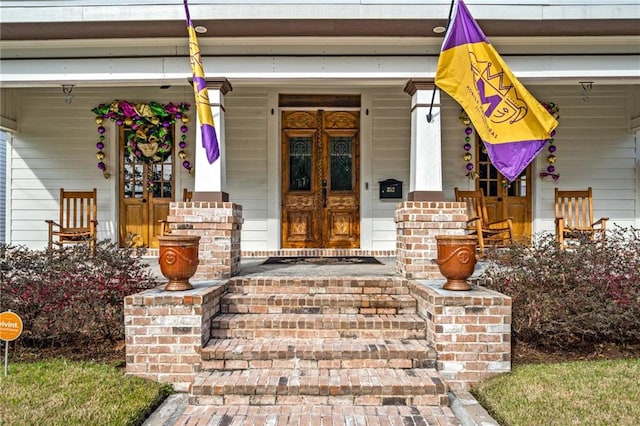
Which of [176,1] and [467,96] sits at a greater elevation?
[176,1]

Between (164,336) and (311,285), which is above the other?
(311,285)

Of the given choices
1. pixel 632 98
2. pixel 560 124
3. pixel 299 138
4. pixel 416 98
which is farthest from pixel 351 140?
pixel 632 98

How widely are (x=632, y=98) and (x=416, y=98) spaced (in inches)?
169

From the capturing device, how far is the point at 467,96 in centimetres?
362

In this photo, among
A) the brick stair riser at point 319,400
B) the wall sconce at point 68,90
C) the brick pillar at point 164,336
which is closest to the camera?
the brick stair riser at point 319,400

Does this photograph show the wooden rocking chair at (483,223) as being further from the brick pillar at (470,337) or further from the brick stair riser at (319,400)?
the brick stair riser at (319,400)

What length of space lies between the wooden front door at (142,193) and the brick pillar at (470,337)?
15.7 ft

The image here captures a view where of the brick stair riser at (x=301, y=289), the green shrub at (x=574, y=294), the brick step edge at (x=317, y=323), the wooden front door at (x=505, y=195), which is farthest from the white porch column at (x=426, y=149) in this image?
the wooden front door at (x=505, y=195)

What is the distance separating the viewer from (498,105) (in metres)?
3.53

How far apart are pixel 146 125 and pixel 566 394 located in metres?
6.10

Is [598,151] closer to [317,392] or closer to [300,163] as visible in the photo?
[300,163]

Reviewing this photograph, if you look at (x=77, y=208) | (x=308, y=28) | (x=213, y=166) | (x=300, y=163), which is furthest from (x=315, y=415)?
(x=77, y=208)

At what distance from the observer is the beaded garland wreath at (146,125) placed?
647 cm

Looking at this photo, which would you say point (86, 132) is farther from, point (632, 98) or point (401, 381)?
point (632, 98)
